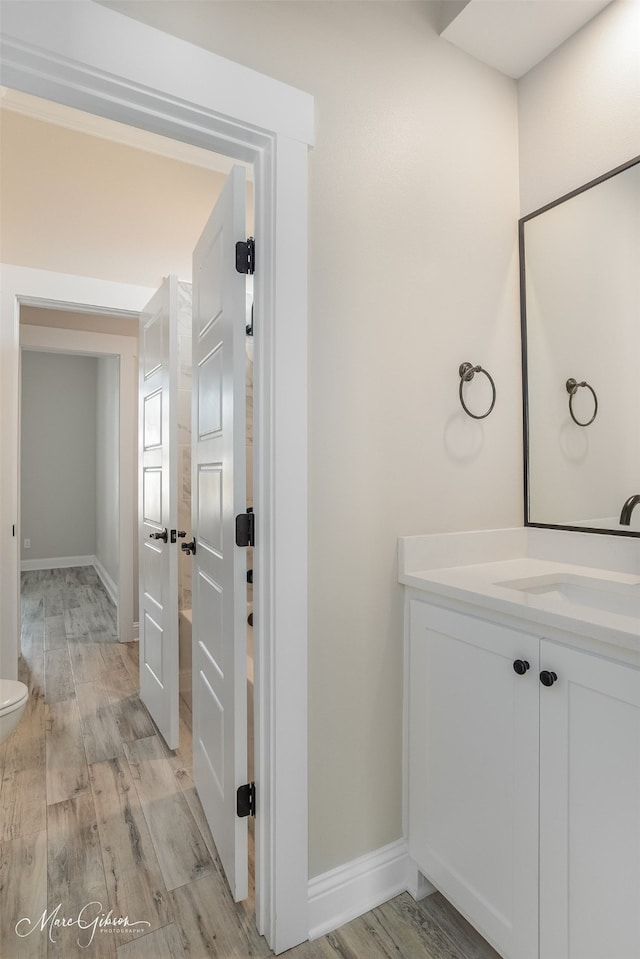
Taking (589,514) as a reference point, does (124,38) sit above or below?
above

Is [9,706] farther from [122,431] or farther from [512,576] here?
[122,431]

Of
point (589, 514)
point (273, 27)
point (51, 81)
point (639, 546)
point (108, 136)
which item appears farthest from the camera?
point (108, 136)

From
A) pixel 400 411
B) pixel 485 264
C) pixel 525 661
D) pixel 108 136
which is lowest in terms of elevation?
pixel 525 661

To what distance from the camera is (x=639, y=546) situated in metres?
1.48

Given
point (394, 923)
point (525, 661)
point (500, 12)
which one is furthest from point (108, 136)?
point (394, 923)

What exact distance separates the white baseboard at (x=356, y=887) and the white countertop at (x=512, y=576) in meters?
0.77

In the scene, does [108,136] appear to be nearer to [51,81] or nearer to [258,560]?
[51,81]

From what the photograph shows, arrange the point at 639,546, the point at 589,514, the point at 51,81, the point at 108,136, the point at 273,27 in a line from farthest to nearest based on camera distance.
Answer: the point at 108,136, the point at 589,514, the point at 639,546, the point at 273,27, the point at 51,81

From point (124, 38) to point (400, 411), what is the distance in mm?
1059

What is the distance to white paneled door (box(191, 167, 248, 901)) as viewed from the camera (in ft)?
4.48

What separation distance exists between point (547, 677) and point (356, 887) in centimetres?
86

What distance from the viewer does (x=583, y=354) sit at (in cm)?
163

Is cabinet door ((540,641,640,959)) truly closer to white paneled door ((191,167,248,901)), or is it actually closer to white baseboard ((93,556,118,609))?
white paneled door ((191,167,248,901))

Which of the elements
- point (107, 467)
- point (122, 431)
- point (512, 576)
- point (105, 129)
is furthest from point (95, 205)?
point (107, 467)
